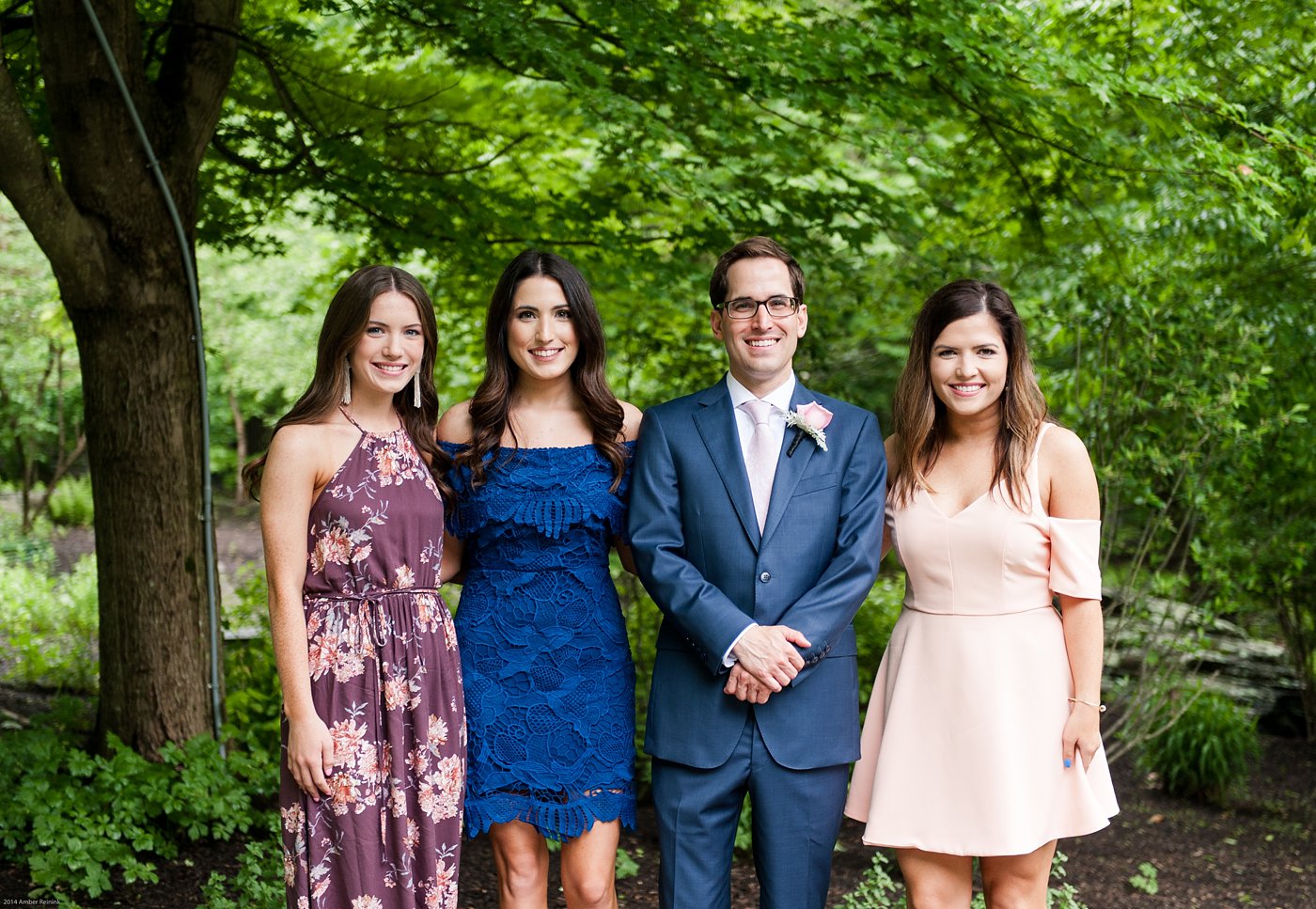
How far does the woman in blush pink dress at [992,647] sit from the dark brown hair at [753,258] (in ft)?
1.24

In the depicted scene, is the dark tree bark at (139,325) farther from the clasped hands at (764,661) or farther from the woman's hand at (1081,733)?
the woman's hand at (1081,733)

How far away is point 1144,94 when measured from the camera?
4.27 m

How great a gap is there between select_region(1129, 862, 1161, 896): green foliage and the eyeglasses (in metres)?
3.63

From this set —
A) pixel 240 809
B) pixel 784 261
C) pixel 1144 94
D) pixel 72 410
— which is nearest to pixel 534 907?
pixel 784 261

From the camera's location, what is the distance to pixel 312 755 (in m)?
2.67

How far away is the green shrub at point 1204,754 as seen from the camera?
6441mm

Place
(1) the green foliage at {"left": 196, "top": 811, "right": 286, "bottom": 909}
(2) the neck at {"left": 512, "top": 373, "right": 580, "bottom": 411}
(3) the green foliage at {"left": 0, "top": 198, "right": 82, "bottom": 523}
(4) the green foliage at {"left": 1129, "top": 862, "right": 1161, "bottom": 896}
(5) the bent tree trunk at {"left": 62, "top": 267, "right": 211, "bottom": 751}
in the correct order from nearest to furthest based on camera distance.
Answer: (2) the neck at {"left": 512, "top": 373, "right": 580, "bottom": 411}, (1) the green foliage at {"left": 196, "top": 811, "right": 286, "bottom": 909}, (5) the bent tree trunk at {"left": 62, "top": 267, "right": 211, "bottom": 751}, (4) the green foliage at {"left": 1129, "top": 862, "right": 1161, "bottom": 896}, (3) the green foliage at {"left": 0, "top": 198, "right": 82, "bottom": 523}

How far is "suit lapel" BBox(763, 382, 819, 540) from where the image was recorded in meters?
2.81

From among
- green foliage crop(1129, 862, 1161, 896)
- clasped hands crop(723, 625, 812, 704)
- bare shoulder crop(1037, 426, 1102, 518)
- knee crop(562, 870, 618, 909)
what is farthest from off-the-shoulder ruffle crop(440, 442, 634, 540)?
green foliage crop(1129, 862, 1161, 896)

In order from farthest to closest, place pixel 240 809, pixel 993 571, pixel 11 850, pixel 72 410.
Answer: pixel 72 410 → pixel 240 809 → pixel 11 850 → pixel 993 571

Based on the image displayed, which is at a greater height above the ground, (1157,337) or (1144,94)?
(1144,94)

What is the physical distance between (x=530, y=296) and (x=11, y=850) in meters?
3.14

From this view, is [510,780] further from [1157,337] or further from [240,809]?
[1157,337]

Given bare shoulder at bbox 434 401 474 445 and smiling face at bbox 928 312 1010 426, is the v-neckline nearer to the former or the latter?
smiling face at bbox 928 312 1010 426
